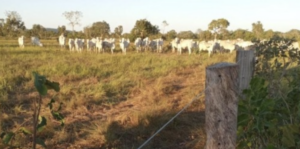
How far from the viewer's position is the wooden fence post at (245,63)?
12.4ft

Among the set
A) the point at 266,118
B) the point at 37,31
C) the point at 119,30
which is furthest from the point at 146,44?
the point at 37,31

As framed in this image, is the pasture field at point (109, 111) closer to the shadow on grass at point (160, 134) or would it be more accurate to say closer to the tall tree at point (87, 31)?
the shadow on grass at point (160, 134)

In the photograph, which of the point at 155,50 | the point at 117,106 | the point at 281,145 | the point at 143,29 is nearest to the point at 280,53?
the point at 281,145

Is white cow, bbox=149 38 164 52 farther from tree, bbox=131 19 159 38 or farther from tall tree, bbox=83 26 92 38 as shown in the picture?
tall tree, bbox=83 26 92 38

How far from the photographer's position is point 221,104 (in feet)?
6.40

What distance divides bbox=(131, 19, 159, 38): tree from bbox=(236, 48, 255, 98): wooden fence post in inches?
1147

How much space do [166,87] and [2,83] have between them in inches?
187

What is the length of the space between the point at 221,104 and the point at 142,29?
31.3m

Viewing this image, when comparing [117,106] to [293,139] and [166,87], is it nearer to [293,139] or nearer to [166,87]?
[166,87]

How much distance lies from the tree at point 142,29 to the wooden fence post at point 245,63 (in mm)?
29132

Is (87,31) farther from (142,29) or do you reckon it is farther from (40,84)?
(40,84)

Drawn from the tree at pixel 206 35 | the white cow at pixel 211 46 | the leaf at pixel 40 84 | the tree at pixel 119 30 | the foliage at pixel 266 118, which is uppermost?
the tree at pixel 119 30

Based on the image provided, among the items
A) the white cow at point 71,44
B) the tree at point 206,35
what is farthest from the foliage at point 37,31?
the tree at point 206,35

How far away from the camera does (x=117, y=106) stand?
23.1 ft
